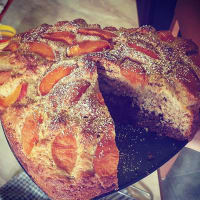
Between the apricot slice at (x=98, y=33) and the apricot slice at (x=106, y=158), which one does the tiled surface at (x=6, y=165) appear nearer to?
the apricot slice at (x=106, y=158)

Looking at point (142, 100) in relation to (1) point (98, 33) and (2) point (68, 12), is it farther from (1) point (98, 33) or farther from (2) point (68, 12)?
(2) point (68, 12)

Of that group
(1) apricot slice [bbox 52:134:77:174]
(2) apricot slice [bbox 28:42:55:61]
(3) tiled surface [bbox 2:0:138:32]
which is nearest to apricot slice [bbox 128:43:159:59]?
(2) apricot slice [bbox 28:42:55:61]

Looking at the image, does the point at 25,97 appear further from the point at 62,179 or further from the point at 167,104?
the point at 167,104

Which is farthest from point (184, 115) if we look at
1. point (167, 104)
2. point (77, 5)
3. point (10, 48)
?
point (77, 5)

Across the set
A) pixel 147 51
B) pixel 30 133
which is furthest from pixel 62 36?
→ pixel 30 133

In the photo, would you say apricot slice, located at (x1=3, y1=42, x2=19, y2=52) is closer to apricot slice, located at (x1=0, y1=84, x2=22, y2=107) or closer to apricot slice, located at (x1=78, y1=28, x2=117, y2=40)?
apricot slice, located at (x1=0, y1=84, x2=22, y2=107)

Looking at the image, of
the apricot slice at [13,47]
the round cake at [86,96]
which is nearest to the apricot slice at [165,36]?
the round cake at [86,96]
